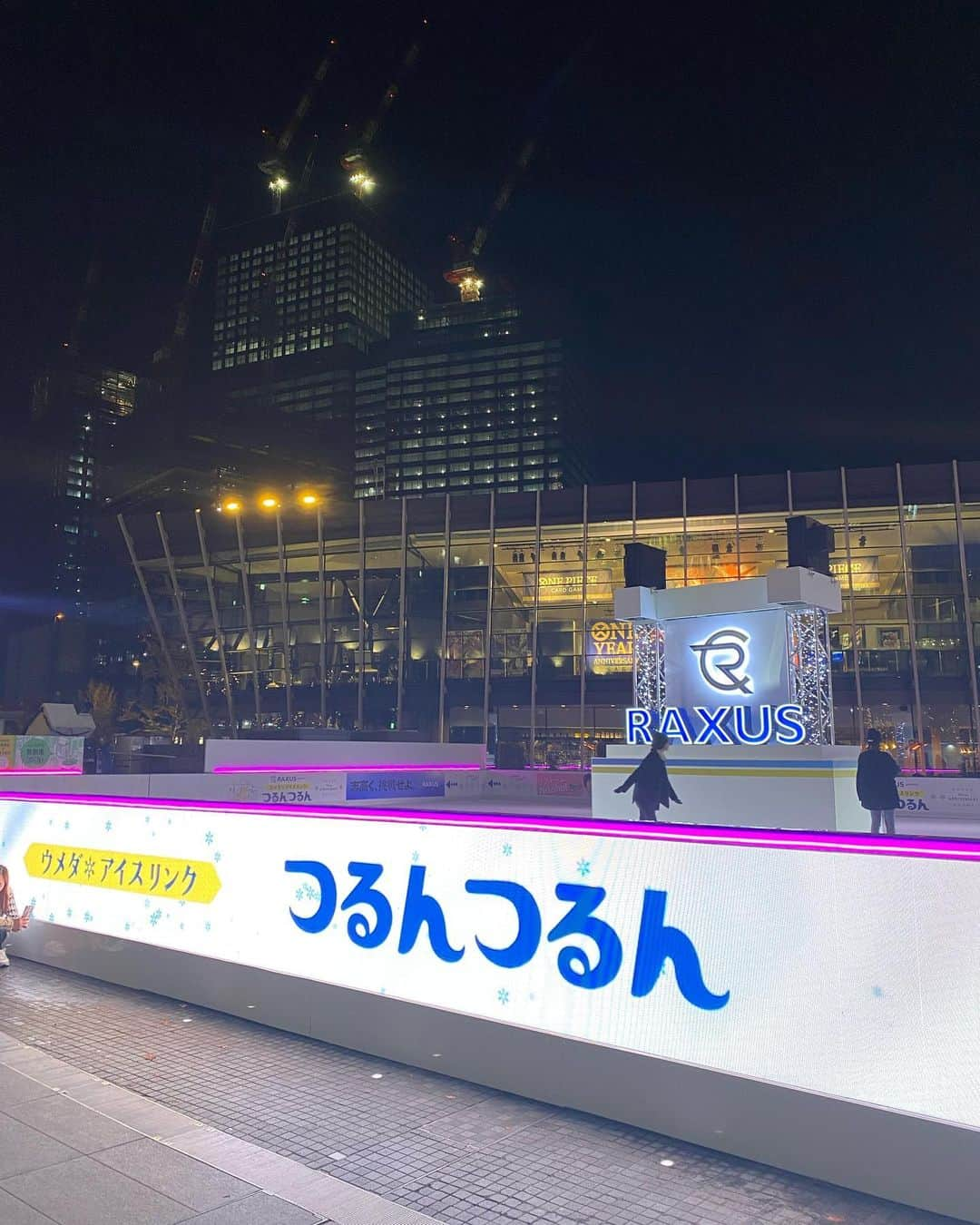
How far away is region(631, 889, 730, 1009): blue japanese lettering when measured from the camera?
402cm

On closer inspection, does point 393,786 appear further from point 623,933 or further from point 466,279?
point 466,279

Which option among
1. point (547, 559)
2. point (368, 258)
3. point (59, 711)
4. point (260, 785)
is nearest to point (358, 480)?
point (368, 258)

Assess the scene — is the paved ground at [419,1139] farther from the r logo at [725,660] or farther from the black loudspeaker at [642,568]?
the black loudspeaker at [642,568]

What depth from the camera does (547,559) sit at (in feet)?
141

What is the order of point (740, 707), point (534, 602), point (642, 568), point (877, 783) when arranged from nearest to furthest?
1. point (877, 783)
2. point (740, 707)
3. point (642, 568)
4. point (534, 602)

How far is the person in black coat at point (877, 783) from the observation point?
12438mm

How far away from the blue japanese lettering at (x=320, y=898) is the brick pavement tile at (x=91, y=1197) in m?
2.03

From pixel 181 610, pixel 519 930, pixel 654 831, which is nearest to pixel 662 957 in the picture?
pixel 654 831

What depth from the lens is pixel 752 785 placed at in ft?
46.8

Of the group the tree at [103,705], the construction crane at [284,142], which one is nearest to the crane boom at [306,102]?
the construction crane at [284,142]

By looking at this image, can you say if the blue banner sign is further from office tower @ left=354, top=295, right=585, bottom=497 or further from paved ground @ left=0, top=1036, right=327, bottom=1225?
office tower @ left=354, top=295, right=585, bottom=497

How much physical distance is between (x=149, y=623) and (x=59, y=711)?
1779cm

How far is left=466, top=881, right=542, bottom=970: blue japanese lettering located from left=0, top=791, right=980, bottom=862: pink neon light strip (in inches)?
13.1

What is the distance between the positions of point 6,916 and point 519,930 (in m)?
5.21
